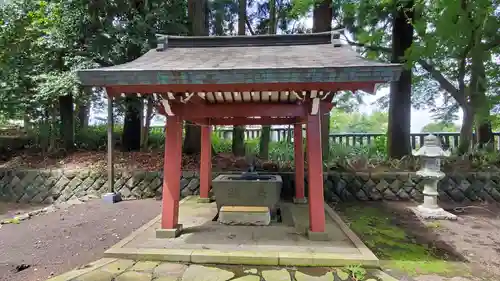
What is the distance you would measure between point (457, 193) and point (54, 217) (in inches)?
323

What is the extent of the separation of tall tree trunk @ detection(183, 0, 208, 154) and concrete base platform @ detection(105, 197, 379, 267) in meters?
3.74

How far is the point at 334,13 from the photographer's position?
9281 millimetres

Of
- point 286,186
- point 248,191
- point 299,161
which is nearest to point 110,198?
point 248,191

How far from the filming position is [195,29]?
25.6 ft

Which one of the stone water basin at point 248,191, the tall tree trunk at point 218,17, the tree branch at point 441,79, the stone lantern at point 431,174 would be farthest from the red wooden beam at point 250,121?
the tall tree trunk at point 218,17

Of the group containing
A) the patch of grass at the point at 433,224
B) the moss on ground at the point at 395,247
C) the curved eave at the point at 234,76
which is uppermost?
the curved eave at the point at 234,76

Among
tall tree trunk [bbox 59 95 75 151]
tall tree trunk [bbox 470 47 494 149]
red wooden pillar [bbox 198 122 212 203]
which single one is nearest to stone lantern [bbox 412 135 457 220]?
tall tree trunk [bbox 470 47 494 149]

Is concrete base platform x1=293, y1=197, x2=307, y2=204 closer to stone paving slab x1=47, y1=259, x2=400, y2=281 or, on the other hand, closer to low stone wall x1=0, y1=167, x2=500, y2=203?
low stone wall x1=0, y1=167, x2=500, y2=203

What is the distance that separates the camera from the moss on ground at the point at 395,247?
10.5 ft

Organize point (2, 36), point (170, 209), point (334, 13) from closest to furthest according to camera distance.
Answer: point (170, 209) → point (2, 36) → point (334, 13)

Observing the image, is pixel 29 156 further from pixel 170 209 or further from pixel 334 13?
pixel 334 13

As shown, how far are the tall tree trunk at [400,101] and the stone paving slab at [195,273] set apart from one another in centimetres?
547

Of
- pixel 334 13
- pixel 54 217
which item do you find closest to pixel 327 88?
pixel 54 217

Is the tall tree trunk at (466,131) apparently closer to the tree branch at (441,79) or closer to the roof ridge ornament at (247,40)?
the tree branch at (441,79)
